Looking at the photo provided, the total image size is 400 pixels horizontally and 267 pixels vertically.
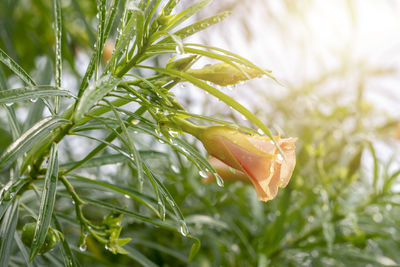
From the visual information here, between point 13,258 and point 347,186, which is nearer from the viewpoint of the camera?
point 13,258

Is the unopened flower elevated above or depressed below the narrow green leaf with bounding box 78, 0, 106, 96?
below

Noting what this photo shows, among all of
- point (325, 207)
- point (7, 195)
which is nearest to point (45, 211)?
point (7, 195)

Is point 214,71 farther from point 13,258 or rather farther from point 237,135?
point 13,258

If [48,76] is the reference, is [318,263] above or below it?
below

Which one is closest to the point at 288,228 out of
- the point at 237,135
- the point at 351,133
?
the point at 351,133

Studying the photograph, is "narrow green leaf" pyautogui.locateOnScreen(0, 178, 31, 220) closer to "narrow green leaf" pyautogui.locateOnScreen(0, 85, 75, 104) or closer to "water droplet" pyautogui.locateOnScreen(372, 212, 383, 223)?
"narrow green leaf" pyautogui.locateOnScreen(0, 85, 75, 104)

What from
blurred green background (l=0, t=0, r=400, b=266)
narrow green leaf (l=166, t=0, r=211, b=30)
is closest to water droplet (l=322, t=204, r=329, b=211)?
blurred green background (l=0, t=0, r=400, b=266)

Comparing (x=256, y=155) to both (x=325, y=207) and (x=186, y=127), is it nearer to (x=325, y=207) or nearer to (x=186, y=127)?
(x=186, y=127)
